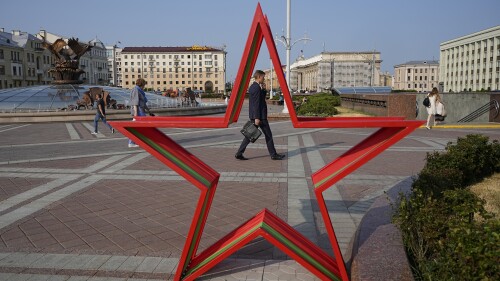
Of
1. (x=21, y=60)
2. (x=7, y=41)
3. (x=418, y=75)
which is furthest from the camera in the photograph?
(x=418, y=75)

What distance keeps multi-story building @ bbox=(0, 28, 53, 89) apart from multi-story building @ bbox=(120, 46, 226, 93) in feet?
138

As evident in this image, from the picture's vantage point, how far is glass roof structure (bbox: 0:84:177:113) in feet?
82.3

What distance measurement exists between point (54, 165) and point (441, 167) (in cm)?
732

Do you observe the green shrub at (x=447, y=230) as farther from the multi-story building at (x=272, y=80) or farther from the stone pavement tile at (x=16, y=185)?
the multi-story building at (x=272, y=80)

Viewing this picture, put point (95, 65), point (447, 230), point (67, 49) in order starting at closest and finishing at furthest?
point (447, 230) → point (67, 49) → point (95, 65)

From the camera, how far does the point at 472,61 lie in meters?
84.1

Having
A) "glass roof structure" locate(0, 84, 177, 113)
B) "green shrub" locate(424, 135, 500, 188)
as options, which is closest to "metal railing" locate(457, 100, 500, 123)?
"green shrub" locate(424, 135, 500, 188)

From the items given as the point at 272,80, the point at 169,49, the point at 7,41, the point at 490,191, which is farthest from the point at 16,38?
the point at 490,191

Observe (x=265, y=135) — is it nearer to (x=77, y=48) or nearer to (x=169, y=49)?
(x=77, y=48)

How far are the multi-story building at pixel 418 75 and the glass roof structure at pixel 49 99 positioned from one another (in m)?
118

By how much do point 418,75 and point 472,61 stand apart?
50.2 meters

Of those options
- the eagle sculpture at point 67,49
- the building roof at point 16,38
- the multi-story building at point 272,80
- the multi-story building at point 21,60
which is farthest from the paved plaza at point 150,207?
the building roof at point 16,38

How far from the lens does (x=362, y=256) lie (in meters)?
3.25

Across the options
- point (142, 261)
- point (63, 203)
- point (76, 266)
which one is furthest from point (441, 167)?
point (63, 203)
